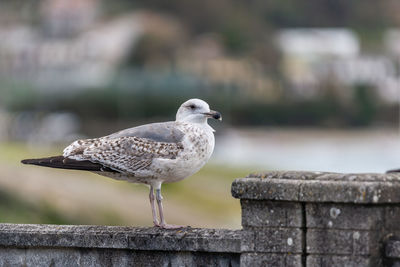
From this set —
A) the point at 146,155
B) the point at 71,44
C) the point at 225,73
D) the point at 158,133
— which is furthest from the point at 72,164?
the point at 71,44

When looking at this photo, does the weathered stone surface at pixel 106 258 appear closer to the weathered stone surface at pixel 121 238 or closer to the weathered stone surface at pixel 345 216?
the weathered stone surface at pixel 121 238

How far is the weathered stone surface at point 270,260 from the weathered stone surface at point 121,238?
0.15 meters

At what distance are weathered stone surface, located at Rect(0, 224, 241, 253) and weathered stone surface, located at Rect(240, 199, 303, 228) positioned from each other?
237mm

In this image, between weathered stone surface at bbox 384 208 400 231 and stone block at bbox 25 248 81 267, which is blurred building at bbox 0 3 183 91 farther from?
weathered stone surface at bbox 384 208 400 231

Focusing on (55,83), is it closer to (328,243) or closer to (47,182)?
(47,182)

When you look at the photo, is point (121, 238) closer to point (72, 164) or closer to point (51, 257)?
point (51, 257)

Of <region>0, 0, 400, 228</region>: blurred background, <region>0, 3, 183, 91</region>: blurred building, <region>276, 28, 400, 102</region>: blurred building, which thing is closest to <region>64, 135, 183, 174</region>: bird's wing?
<region>0, 0, 400, 228</region>: blurred background

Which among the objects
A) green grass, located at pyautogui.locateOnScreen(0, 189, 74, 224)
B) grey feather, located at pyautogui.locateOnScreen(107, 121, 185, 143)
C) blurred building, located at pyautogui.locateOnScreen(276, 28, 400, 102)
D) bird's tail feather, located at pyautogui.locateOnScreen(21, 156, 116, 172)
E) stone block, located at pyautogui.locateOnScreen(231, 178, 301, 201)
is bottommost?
green grass, located at pyautogui.locateOnScreen(0, 189, 74, 224)

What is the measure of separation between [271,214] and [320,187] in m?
0.39

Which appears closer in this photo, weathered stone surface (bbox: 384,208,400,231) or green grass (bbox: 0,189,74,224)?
weathered stone surface (bbox: 384,208,400,231)

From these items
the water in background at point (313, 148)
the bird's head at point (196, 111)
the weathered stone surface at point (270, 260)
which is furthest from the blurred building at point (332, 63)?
the weathered stone surface at point (270, 260)

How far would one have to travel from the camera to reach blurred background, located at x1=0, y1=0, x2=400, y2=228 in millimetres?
91875

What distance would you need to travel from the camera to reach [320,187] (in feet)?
22.2

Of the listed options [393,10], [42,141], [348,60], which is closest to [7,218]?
[42,141]
